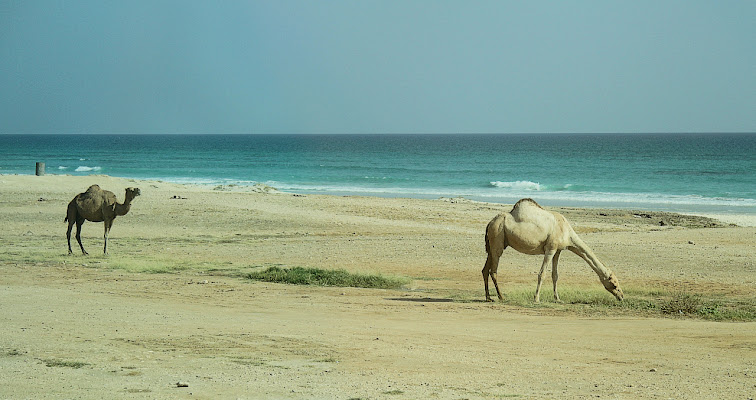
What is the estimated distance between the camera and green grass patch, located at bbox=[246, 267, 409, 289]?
16.1m

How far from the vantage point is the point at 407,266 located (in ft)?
62.5

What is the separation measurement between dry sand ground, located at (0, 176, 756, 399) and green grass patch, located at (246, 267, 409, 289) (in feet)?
1.76

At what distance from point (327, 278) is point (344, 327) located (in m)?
5.05

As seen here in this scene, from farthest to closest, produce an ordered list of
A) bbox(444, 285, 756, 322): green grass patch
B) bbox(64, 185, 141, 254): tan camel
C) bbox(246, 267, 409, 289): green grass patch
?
1. bbox(64, 185, 141, 254): tan camel
2. bbox(246, 267, 409, 289): green grass patch
3. bbox(444, 285, 756, 322): green grass patch

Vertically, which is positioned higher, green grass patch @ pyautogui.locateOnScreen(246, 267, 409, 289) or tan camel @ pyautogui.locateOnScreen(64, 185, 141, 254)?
tan camel @ pyautogui.locateOnScreen(64, 185, 141, 254)

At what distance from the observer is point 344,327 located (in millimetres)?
11406

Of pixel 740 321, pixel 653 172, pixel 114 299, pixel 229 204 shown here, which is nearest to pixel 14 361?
pixel 114 299

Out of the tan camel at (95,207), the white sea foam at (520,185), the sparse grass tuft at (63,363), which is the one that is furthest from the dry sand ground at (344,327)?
the white sea foam at (520,185)

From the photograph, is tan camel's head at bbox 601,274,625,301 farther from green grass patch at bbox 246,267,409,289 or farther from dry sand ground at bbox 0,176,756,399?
green grass patch at bbox 246,267,409,289

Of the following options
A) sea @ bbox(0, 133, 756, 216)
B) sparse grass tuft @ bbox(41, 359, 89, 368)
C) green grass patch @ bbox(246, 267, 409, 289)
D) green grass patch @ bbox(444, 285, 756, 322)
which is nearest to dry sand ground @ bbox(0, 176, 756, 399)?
sparse grass tuft @ bbox(41, 359, 89, 368)

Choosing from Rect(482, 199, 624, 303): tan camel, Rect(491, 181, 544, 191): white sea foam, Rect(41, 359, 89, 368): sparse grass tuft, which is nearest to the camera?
Rect(41, 359, 89, 368): sparse grass tuft

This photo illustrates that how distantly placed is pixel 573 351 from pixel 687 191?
47931mm

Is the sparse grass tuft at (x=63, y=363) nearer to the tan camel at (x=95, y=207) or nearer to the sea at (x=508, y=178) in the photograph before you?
the tan camel at (x=95, y=207)

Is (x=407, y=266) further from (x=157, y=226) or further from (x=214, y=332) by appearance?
(x=157, y=226)
